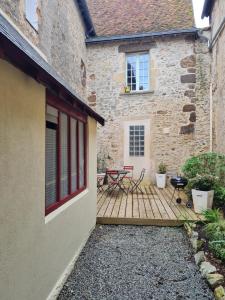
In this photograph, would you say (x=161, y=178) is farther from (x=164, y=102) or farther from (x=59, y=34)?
(x=59, y=34)

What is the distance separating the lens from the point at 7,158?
1.86m

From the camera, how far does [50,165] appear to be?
9.51 feet

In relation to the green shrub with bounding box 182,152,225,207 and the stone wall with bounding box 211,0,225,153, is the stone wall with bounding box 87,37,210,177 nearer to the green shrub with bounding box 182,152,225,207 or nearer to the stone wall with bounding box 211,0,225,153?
the stone wall with bounding box 211,0,225,153

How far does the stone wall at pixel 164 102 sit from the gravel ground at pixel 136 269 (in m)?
4.94

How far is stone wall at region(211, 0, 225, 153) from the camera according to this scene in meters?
7.34

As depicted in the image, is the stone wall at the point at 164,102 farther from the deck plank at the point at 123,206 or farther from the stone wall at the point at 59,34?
the deck plank at the point at 123,206

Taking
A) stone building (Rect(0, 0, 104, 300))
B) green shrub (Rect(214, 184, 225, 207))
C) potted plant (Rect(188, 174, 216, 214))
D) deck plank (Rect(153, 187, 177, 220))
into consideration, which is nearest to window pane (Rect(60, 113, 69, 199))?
stone building (Rect(0, 0, 104, 300))

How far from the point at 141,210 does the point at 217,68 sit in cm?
560

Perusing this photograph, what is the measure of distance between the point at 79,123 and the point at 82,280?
2397 millimetres

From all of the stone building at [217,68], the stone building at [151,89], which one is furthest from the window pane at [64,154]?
the stone building at [151,89]

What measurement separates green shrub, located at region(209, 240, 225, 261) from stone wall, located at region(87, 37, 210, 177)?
18.5ft

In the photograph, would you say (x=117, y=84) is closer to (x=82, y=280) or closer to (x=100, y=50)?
(x=100, y=50)

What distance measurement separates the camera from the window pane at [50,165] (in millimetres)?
2797

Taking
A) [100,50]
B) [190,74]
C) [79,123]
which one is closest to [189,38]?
[190,74]
